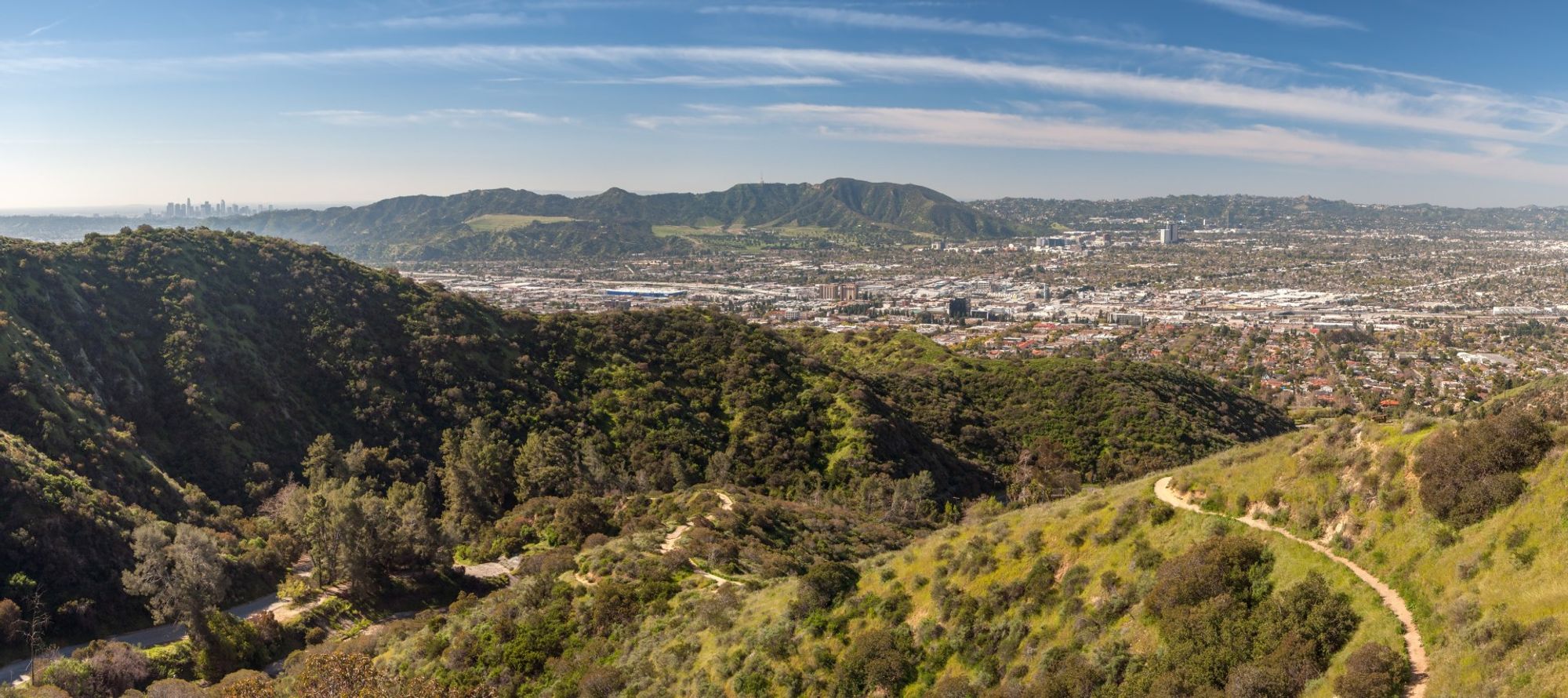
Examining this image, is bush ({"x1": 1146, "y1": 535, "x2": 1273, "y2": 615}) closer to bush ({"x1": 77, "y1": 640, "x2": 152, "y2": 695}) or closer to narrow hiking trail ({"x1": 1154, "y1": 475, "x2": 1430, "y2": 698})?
narrow hiking trail ({"x1": 1154, "y1": 475, "x2": 1430, "y2": 698})

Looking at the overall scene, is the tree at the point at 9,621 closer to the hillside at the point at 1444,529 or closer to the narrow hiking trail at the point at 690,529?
the narrow hiking trail at the point at 690,529

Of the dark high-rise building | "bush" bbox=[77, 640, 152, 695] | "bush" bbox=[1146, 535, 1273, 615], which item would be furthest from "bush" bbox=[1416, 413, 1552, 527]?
the dark high-rise building

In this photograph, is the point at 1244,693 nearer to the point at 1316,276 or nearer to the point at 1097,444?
the point at 1097,444

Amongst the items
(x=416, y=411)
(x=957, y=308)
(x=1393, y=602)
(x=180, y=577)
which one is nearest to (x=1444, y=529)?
(x=1393, y=602)

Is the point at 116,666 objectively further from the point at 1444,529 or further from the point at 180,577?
the point at 1444,529

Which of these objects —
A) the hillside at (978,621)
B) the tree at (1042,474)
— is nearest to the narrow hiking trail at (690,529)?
the hillside at (978,621)
